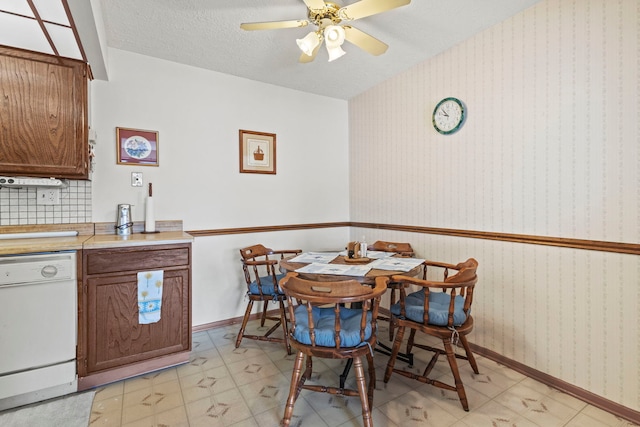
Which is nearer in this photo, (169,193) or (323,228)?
(169,193)

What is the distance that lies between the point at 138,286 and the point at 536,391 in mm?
2758

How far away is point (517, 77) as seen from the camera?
2180mm

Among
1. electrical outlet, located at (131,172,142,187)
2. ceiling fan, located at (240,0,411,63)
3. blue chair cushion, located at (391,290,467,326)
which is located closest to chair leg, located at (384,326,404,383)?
blue chair cushion, located at (391,290,467,326)

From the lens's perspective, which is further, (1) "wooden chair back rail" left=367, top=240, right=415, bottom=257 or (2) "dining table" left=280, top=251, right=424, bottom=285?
(1) "wooden chair back rail" left=367, top=240, right=415, bottom=257

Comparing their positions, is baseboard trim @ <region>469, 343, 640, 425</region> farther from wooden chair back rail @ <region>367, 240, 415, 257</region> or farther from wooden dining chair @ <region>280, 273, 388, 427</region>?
wooden dining chair @ <region>280, 273, 388, 427</region>

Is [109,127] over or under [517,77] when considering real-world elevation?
under

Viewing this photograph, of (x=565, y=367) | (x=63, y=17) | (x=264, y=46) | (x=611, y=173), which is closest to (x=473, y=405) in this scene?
(x=565, y=367)

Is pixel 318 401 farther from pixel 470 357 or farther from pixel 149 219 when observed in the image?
pixel 149 219

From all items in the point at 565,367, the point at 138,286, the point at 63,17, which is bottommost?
the point at 565,367

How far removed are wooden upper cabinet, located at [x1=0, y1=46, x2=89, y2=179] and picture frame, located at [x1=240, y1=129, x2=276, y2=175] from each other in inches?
51.5

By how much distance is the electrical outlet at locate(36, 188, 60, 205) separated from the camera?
2250 millimetres

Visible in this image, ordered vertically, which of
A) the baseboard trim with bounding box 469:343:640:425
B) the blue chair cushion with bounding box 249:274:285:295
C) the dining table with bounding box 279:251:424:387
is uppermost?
the dining table with bounding box 279:251:424:387

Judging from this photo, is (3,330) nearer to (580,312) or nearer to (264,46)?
(264,46)

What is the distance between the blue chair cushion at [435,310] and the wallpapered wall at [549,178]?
607mm
